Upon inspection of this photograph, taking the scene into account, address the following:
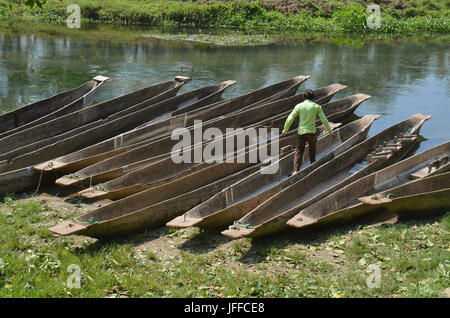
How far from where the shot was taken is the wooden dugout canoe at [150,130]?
817 cm

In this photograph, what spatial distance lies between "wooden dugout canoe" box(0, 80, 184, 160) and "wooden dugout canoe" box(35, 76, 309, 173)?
3.24ft

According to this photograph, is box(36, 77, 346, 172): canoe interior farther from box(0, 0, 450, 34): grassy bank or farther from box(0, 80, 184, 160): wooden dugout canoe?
box(0, 0, 450, 34): grassy bank

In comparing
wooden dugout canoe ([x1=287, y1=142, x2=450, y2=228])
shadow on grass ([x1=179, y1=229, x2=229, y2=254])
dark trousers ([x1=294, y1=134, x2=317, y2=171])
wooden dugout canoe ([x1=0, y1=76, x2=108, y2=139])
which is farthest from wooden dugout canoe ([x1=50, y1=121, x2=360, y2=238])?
wooden dugout canoe ([x1=0, y1=76, x2=108, y2=139])

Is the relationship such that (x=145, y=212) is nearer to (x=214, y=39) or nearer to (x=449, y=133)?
(x=449, y=133)

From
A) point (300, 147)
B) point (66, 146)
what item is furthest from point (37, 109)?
point (300, 147)

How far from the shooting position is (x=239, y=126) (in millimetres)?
10203

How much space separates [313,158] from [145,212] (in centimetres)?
306

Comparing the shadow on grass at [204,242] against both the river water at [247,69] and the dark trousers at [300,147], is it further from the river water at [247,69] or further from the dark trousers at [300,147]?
the river water at [247,69]

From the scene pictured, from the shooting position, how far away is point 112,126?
32.4 feet

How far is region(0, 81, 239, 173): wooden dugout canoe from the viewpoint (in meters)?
8.41

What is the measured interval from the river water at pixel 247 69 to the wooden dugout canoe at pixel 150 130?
2.19 meters

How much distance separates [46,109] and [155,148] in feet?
9.99

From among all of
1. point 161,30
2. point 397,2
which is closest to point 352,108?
point 161,30

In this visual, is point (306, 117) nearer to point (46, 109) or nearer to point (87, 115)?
point (87, 115)
